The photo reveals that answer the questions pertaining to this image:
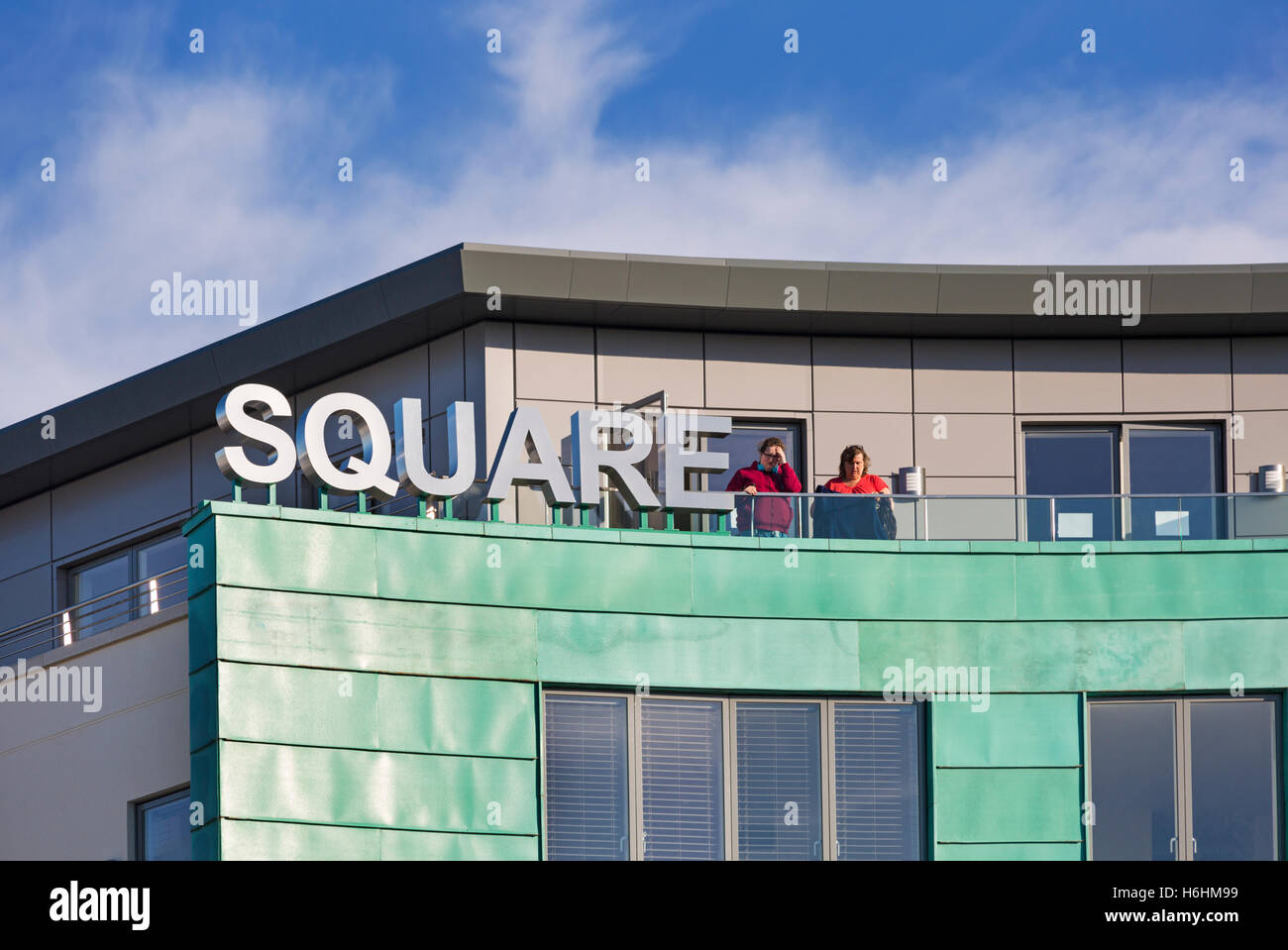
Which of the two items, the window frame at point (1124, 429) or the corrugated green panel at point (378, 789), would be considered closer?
the corrugated green panel at point (378, 789)

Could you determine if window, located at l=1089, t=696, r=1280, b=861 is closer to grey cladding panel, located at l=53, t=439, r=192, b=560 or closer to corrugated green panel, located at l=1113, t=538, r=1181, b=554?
corrugated green panel, located at l=1113, t=538, r=1181, b=554

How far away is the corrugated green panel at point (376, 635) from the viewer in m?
22.5

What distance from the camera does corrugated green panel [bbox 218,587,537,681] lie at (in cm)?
2245

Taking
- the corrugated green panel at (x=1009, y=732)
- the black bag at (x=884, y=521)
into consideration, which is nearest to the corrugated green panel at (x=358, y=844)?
the corrugated green panel at (x=1009, y=732)

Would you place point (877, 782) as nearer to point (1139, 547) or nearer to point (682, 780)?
point (682, 780)

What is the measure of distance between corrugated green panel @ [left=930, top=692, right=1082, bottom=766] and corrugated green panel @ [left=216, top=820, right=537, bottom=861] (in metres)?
4.65

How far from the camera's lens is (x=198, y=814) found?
873 inches

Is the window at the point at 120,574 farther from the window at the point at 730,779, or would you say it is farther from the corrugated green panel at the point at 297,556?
the window at the point at 730,779

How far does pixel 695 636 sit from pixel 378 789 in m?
3.78

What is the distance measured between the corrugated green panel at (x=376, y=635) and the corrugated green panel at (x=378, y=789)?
35.2 inches

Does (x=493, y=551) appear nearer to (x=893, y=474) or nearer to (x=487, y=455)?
(x=487, y=455)

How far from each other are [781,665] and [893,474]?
523 centimetres

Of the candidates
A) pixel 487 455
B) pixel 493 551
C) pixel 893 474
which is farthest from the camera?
pixel 893 474

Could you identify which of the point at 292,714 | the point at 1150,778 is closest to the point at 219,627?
the point at 292,714
